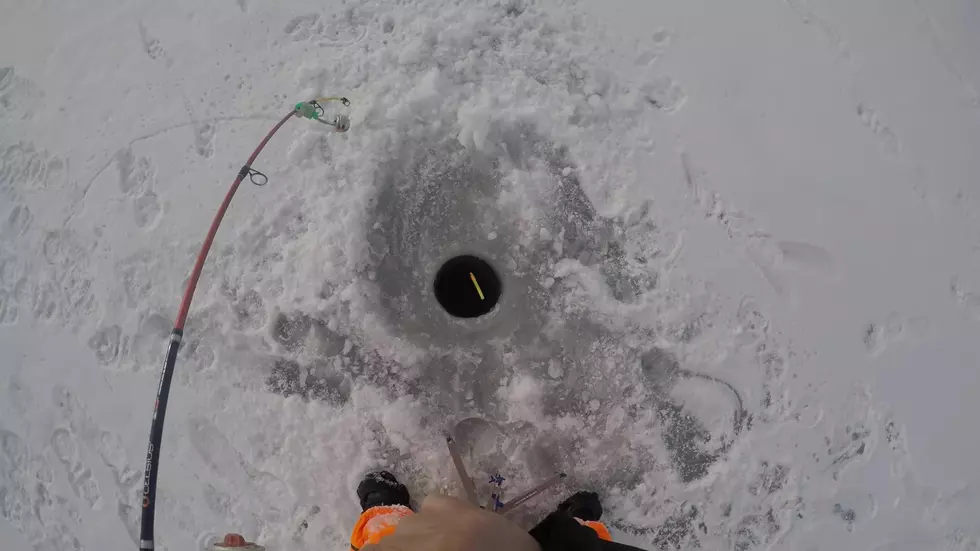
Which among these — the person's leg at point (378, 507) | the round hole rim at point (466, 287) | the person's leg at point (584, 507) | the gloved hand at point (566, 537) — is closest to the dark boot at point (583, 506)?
the person's leg at point (584, 507)

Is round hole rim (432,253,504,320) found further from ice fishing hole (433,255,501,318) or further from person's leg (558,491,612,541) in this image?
person's leg (558,491,612,541)

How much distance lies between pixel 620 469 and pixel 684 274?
72 centimetres

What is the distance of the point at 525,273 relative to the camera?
2137 mm

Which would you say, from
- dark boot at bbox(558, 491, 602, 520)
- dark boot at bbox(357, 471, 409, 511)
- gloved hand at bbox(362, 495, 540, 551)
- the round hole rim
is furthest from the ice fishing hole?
gloved hand at bbox(362, 495, 540, 551)

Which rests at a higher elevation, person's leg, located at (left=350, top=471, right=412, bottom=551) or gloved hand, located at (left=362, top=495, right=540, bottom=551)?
gloved hand, located at (left=362, top=495, right=540, bottom=551)

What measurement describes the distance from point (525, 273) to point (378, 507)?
2.97 feet

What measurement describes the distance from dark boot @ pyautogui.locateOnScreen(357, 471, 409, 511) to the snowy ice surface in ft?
0.23

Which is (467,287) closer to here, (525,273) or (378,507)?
→ (525,273)

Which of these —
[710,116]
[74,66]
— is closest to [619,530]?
[710,116]

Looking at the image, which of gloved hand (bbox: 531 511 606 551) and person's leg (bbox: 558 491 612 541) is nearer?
gloved hand (bbox: 531 511 606 551)

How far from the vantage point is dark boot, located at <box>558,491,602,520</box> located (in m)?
1.99

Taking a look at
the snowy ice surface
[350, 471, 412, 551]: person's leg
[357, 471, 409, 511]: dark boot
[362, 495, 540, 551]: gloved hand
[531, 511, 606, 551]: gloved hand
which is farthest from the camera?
the snowy ice surface

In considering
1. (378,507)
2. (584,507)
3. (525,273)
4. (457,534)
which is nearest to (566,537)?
(457,534)

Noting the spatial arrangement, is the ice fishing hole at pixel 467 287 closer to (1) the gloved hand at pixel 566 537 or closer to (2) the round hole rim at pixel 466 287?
(2) the round hole rim at pixel 466 287
